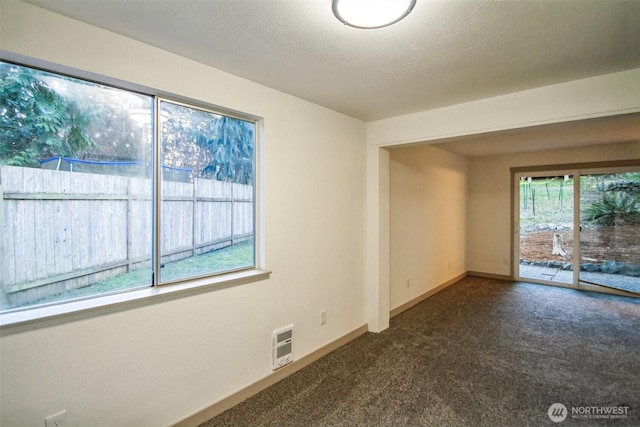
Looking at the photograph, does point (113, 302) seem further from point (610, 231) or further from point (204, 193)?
point (610, 231)

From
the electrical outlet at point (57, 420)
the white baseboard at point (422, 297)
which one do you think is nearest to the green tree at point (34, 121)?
the electrical outlet at point (57, 420)

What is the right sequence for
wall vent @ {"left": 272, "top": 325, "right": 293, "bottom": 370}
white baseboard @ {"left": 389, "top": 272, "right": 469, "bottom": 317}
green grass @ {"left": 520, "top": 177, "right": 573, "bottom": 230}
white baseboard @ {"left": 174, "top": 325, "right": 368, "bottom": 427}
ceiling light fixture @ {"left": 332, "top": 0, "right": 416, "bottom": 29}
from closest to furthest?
ceiling light fixture @ {"left": 332, "top": 0, "right": 416, "bottom": 29} → white baseboard @ {"left": 174, "top": 325, "right": 368, "bottom": 427} → wall vent @ {"left": 272, "top": 325, "right": 293, "bottom": 370} → white baseboard @ {"left": 389, "top": 272, "right": 469, "bottom": 317} → green grass @ {"left": 520, "top": 177, "right": 573, "bottom": 230}

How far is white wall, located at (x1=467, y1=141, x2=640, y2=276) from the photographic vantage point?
5.69 meters

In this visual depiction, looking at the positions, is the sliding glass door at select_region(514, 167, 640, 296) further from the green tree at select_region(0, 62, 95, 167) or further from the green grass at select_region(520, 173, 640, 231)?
the green tree at select_region(0, 62, 95, 167)

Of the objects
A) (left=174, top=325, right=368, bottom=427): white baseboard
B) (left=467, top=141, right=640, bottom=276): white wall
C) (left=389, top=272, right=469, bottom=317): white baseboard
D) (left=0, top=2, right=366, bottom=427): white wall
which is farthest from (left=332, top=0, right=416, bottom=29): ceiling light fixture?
(left=467, top=141, right=640, bottom=276): white wall

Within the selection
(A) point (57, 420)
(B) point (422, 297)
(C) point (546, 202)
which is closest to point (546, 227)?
(C) point (546, 202)

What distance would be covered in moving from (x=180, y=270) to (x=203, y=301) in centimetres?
27

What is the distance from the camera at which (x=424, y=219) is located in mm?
4629

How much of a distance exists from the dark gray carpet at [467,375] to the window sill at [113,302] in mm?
906

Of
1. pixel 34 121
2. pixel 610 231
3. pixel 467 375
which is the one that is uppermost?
pixel 34 121

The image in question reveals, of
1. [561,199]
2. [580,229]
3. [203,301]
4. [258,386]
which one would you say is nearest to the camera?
[203,301]

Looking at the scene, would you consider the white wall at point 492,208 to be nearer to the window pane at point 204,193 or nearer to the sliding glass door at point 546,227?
the sliding glass door at point 546,227

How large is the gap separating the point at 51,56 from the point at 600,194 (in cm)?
688

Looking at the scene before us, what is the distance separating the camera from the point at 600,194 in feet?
16.1
